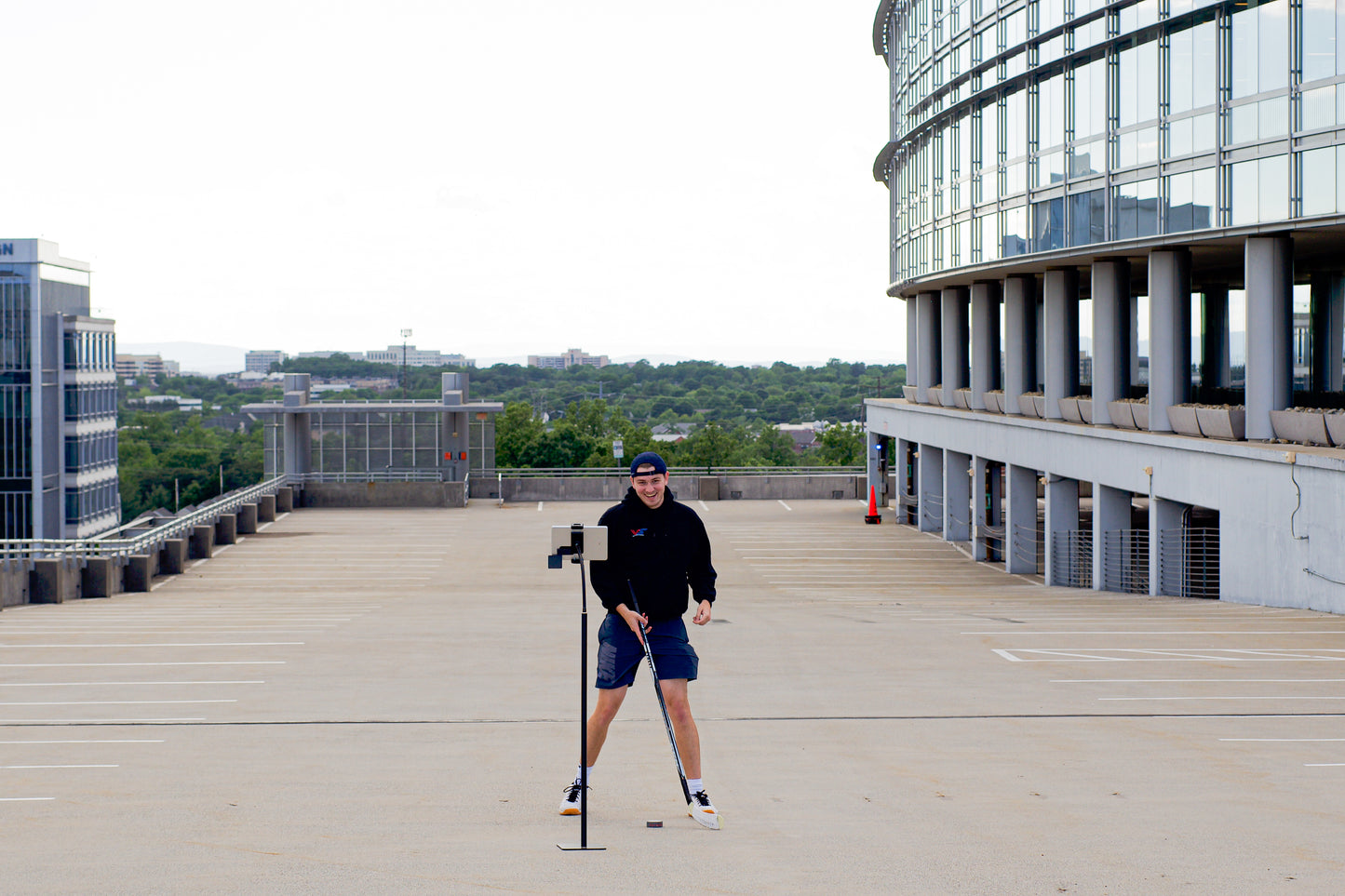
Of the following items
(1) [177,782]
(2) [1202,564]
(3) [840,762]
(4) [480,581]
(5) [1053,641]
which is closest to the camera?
(1) [177,782]

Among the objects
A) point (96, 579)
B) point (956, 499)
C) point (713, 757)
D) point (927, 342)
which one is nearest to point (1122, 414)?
point (956, 499)

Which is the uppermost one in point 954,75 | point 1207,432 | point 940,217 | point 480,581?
point 954,75

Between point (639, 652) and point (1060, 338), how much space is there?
30.0 m

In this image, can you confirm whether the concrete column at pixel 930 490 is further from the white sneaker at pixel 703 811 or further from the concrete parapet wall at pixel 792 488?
the white sneaker at pixel 703 811

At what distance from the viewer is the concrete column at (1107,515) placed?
2917cm

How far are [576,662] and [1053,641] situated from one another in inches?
217

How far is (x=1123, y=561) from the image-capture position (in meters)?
28.5

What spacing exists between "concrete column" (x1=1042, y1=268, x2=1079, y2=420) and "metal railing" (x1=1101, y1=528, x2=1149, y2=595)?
599cm

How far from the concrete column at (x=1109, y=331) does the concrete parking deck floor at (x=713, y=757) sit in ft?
40.9

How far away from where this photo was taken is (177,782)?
802cm

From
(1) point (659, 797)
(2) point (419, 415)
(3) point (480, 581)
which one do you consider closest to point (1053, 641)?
(1) point (659, 797)

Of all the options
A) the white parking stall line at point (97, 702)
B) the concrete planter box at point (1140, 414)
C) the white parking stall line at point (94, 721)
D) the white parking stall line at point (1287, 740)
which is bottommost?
the white parking stall line at point (97, 702)

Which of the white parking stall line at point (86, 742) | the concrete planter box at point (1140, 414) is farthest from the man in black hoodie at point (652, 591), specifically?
the concrete planter box at point (1140, 414)

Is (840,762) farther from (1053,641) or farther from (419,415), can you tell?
(419,415)
